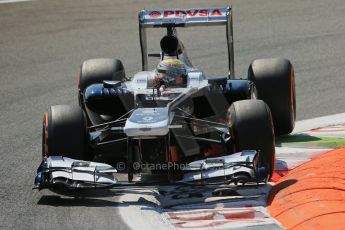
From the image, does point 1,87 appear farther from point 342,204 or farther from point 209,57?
point 342,204

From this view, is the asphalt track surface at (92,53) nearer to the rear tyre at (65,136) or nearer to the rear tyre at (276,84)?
the rear tyre at (65,136)

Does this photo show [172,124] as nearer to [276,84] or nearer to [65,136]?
[65,136]

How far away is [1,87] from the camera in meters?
18.1

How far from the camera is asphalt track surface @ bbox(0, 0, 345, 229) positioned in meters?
11.2

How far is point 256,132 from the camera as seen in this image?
1068cm

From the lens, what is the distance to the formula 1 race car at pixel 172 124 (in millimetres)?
10250

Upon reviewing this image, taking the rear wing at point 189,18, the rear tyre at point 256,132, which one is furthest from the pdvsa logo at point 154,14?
the rear tyre at point 256,132

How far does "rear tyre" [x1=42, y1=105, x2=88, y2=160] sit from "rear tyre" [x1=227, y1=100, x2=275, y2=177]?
1618 millimetres

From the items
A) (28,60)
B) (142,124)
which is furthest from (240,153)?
(28,60)

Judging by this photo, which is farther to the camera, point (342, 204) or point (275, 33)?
point (275, 33)

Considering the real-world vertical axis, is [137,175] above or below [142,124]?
below

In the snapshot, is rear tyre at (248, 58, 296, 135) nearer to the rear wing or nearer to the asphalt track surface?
the rear wing

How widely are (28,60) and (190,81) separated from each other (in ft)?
28.9

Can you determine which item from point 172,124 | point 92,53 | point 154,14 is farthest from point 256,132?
point 92,53
